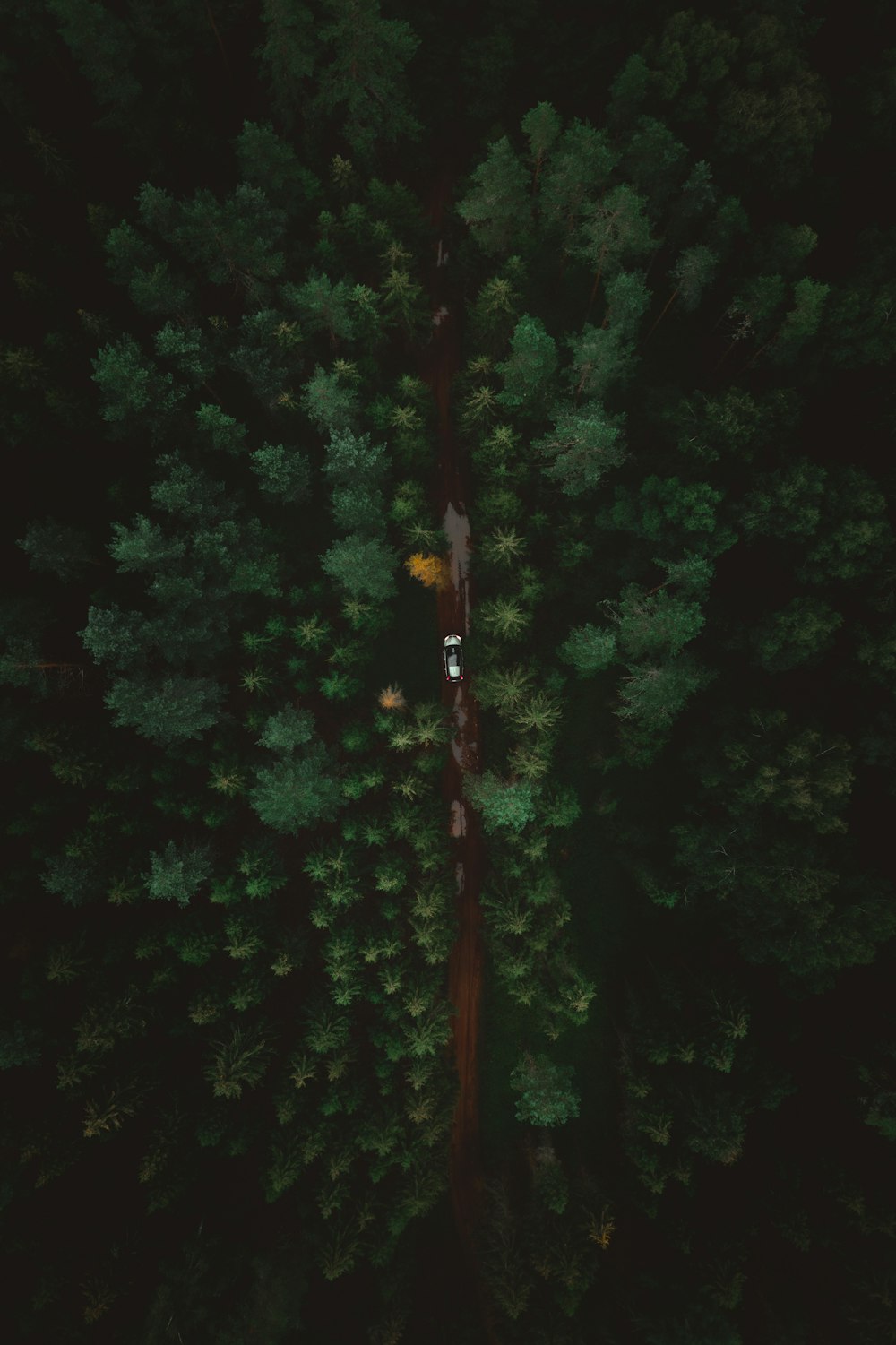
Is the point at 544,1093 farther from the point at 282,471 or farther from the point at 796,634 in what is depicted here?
the point at 282,471

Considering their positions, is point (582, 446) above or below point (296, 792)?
above

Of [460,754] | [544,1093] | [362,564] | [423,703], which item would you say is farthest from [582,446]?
[544,1093]

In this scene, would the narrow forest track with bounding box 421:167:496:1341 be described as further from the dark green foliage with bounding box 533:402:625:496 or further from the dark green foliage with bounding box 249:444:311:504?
the dark green foliage with bounding box 249:444:311:504

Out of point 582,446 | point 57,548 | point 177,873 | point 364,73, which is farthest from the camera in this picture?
point 57,548

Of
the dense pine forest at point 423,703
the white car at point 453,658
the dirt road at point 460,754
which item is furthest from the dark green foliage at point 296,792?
the white car at point 453,658

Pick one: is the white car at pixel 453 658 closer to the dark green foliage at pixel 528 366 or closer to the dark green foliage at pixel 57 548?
the dark green foliage at pixel 528 366

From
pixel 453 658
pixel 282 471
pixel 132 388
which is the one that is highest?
pixel 132 388

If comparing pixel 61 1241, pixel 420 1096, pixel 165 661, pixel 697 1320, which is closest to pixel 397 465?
pixel 165 661
